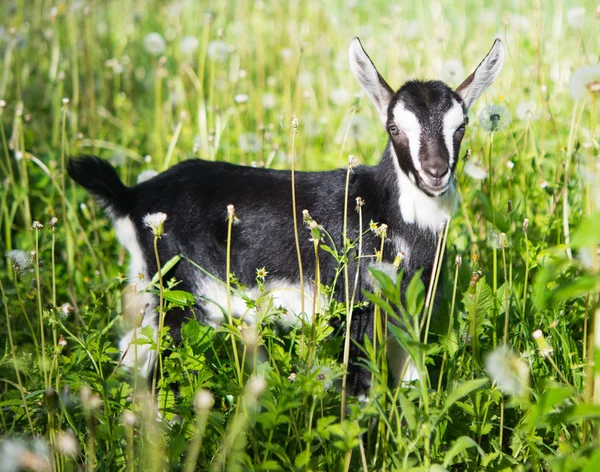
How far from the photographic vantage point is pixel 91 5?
5680 mm

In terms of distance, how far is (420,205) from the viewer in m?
2.90

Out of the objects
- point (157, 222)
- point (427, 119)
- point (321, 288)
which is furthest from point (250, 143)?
point (157, 222)

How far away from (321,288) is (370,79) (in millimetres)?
975

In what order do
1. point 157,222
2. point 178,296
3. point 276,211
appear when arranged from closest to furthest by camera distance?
point 157,222 < point 178,296 < point 276,211

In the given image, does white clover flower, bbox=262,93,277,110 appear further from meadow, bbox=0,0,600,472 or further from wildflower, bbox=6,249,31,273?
wildflower, bbox=6,249,31,273

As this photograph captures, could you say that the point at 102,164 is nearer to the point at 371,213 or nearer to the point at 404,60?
the point at 371,213

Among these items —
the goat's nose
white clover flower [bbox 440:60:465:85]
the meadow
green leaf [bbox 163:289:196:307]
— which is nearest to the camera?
the meadow

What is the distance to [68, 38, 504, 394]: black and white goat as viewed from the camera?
9.55 ft

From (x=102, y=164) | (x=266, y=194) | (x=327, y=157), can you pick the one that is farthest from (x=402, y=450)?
(x=327, y=157)

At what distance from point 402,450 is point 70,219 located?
2359 mm

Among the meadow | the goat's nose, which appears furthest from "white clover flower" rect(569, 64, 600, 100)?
the goat's nose

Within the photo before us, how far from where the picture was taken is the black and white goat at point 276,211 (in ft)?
9.55

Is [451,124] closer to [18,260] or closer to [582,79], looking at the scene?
[582,79]

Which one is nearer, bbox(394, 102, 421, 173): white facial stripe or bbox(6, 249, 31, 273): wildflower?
bbox(6, 249, 31, 273): wildflower
